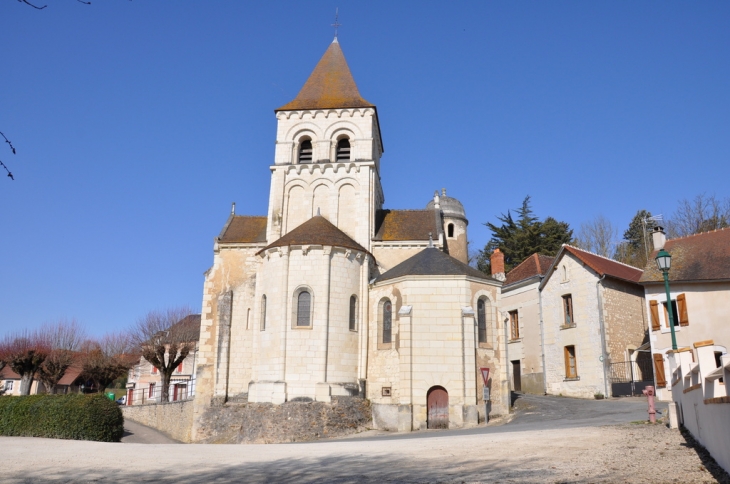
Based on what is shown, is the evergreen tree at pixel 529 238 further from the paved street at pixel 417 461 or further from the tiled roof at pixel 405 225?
the paved street at pixel 417 461

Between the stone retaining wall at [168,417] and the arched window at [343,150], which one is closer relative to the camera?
the stone retaining wall at [168,417]

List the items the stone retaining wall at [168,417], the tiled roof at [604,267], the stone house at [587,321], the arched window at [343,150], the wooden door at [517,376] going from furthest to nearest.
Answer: the wooden door at [517,376], the arched window at [343,150], the tiled roof at [604,267], the stone retaining wall at [168,417], the stone house at [587,321]

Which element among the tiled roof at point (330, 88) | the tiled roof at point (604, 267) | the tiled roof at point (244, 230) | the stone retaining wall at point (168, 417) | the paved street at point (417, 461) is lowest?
the stone retaining wall at point (168, 417)

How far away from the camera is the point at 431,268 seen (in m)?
23.7

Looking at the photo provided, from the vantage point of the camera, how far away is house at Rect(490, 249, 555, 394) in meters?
30.4

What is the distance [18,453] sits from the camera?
1352 cm

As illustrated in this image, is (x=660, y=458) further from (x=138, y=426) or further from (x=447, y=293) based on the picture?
(x=138, y=426)

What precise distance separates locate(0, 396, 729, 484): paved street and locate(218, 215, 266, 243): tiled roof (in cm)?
1427

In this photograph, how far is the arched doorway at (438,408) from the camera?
71.7 feet

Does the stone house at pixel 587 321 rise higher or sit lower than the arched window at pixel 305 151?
lower

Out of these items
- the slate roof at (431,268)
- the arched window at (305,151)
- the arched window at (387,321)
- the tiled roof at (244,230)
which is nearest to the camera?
the slate roof at (431,268)

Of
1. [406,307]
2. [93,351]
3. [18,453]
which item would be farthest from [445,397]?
[93,351]

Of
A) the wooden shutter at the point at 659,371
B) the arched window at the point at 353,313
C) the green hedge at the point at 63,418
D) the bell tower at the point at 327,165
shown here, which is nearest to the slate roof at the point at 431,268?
the arched window at the point at 353,313

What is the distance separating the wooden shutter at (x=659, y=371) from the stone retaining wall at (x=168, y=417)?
19609mm
